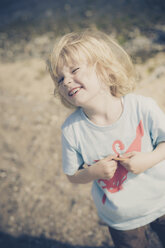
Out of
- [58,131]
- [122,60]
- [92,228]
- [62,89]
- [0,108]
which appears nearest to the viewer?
[62,89]

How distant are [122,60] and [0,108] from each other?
3.57 metres

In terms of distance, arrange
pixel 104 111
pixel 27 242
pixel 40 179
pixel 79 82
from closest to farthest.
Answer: pixel 79 82, pixel 104 111, pixel 27 242, pixel 40 179

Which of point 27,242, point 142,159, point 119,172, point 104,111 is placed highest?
point 104,111

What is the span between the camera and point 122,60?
150cm

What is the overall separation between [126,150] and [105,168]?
0.65 feet

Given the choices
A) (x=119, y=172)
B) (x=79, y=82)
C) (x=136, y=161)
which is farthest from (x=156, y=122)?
(x=79, y=82)

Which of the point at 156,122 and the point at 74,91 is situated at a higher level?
the point at 74,91

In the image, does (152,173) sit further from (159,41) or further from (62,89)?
(159,41)

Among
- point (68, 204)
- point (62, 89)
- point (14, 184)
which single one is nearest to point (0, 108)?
point (14, 184)

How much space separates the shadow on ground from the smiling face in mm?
1843

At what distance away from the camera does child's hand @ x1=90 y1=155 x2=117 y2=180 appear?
1308 millimetres

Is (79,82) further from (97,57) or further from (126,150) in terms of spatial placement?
(126,150)

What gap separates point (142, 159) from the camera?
131cm

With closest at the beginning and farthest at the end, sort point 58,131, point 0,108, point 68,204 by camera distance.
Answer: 1. point 68,204
2. point 58,131
3. point 0,108
